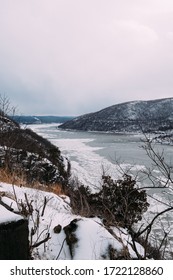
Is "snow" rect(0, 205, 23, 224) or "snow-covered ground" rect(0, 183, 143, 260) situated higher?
"snow" rect(0, 205, 23, 224)

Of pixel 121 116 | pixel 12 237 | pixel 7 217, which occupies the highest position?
pixel 121 116

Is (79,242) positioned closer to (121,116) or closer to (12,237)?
(12,237)

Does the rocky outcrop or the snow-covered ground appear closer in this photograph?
the rocky outcrop

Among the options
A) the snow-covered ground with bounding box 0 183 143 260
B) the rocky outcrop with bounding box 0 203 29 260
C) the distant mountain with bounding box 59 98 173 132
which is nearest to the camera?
the rocky outcrop with bounding box 0 203 29 260

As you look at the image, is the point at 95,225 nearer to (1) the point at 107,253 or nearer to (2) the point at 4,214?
(1) the point at 107,253

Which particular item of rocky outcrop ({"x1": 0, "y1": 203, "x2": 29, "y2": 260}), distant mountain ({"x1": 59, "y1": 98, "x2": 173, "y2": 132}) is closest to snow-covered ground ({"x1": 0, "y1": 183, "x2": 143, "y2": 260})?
rocky outcrop ({"x1": 0, "y1": 203, "x2": 29, "y2": 260})

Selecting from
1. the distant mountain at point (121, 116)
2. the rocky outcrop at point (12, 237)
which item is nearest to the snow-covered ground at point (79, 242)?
the rocky outcrop at point (12, 237)

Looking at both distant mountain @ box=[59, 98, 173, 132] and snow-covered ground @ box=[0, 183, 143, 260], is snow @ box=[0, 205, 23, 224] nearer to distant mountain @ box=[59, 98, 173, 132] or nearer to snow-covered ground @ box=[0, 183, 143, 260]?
snow-covered ground @ box=[0, 183, 143, 260]

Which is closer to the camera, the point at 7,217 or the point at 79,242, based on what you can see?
the point at 7,217

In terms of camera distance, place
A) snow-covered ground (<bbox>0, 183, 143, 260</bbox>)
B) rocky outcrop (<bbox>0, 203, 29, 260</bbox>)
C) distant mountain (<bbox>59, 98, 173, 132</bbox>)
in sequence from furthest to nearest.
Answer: distant mountain (<bbox>59, 98, 173, 132</bbox>)
snow-covered ground (<bbox>0, 183, 143, 260</bbox>)
rocky outcrop (<bbox>0, 203, 29, 260</bbox>)

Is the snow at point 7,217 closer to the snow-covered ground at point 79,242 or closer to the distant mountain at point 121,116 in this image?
the snow-covered ground at point 79,242

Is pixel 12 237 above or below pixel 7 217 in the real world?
below

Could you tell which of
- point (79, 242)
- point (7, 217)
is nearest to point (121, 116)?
point (79, 242)
